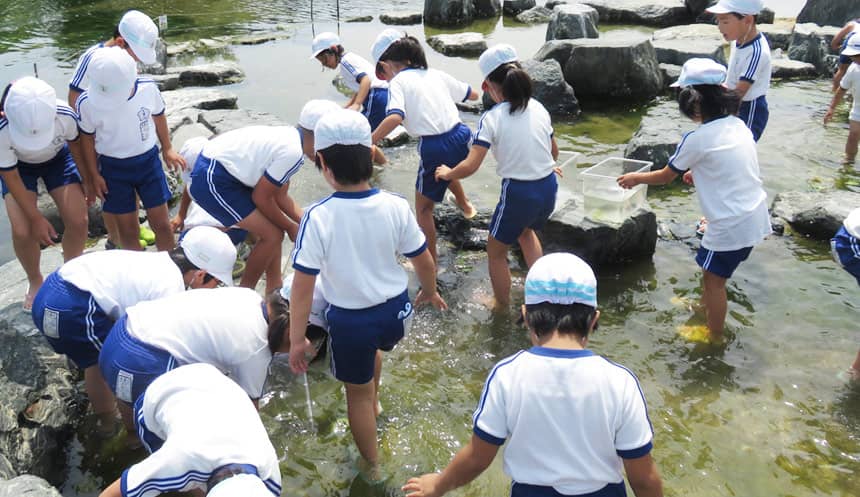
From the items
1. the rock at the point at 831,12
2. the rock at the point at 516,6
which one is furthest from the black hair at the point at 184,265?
the rock at the point at 516,6

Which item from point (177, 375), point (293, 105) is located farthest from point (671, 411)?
point (293, 105)

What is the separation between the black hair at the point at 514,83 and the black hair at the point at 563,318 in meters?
2.26

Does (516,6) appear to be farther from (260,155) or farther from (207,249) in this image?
(207,249)

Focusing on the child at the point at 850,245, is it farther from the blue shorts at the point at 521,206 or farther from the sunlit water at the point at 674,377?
the blue shorts at the point at 521,206

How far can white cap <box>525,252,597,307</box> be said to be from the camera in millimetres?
2043

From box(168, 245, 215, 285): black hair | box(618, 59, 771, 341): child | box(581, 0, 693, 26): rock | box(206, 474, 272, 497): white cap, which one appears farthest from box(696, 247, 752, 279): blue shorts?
box(581, 0, 693, 26): rock

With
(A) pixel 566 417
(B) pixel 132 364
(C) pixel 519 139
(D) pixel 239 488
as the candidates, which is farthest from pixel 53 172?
(A) pixel 566 417

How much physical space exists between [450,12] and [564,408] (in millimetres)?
14909

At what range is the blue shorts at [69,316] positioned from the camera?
3129mm

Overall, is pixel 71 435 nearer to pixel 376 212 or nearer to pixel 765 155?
pixel 376 212

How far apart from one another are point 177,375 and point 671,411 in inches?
102

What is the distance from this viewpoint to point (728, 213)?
156 inches

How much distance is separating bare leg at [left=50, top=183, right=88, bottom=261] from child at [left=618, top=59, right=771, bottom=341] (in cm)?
359

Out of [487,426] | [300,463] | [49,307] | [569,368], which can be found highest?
[569,368]
